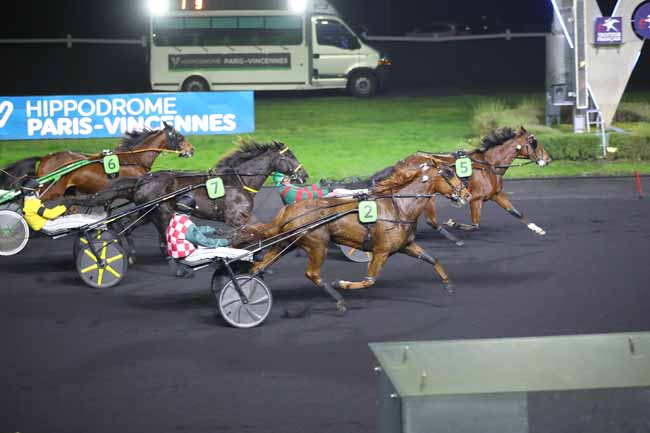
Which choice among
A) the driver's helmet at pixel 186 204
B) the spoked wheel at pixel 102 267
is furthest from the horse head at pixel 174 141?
the spoked wheel at pixel 102 267

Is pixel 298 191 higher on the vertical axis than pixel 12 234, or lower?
higher

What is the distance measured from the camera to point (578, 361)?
13.5 feet

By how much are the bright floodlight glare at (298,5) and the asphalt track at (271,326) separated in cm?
1147

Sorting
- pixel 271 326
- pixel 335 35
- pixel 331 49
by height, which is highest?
pixel 335 35

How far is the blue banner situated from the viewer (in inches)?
681

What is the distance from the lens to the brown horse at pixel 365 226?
1000 centimetres

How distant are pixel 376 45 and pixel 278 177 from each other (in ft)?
69.1

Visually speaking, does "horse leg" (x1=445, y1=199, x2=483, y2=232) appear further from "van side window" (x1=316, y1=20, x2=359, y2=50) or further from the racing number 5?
"van side window" (x1=316, y1=20, x2=359, y2=50)

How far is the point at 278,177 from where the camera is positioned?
1280 centimetres

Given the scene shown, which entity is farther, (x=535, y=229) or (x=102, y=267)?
(x=535, y=229)

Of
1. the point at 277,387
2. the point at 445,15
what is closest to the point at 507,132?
the point at 277,387

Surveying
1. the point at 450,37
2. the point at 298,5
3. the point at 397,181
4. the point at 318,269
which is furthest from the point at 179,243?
the point at 450,37

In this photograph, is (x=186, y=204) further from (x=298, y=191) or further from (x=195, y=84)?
(x=195, y=84)

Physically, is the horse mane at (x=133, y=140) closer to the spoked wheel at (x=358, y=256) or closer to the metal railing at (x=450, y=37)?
the spoked wheel at (x=358, y=256)
